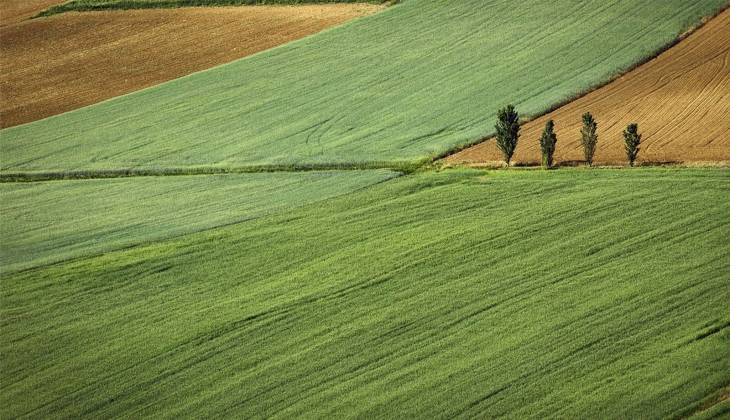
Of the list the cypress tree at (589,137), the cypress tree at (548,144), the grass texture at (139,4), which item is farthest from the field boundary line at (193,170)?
the grass texture at (139,4)

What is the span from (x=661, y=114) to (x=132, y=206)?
841 inches

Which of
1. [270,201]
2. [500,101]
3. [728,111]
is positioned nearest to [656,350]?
[270,201]

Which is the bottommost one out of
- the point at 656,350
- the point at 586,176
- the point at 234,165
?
the point at 656,350

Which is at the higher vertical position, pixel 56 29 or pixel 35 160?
pixel 56 29

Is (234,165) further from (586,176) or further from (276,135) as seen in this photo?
(586,176)

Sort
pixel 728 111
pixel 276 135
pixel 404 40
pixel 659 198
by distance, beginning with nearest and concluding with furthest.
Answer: pixel 659 198 → pixel 728 111 → pixel 276 135 → pixel 404 40

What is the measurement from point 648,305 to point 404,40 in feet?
105

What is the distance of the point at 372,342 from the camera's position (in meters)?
23.6

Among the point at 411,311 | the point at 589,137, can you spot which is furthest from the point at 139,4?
the point at 411,311

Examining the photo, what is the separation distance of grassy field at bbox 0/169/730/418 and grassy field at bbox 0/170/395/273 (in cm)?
135

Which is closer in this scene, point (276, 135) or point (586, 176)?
point (586, 176)

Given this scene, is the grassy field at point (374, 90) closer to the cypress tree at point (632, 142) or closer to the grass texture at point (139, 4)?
the cypress tree at point (632, 142)

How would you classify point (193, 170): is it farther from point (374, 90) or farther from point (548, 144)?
point (548, 144)

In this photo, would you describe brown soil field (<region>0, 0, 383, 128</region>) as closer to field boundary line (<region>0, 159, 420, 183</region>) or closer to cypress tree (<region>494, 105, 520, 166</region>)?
field boundary line (<region>0, 159, 420, 183</region>)
